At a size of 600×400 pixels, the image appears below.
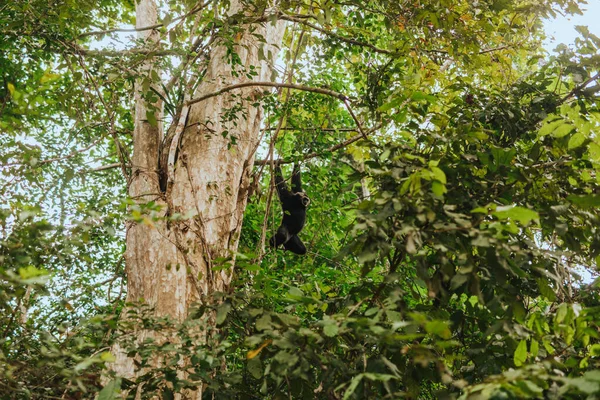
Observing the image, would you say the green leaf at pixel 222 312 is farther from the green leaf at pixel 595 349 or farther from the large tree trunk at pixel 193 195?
the green leaf at pixel 595 349

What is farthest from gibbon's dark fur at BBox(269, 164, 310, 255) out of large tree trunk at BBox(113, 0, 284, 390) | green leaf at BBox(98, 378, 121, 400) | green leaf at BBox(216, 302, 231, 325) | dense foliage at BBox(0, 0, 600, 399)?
green leaf at BBox(98, 378, 121, 400)

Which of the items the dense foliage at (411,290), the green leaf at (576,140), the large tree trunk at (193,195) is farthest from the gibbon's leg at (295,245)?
the green leaf at (576,140)

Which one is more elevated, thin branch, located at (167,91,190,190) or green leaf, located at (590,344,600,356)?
thin branch, located at (167,91,190,190)

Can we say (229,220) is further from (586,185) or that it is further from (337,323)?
(586,185)

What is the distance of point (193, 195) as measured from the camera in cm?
358

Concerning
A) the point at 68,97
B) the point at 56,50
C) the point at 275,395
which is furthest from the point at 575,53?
the point at 56,50

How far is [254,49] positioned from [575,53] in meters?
2.86

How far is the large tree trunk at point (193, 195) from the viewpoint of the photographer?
3129mm

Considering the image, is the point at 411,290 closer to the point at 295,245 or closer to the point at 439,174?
the point at 439,174

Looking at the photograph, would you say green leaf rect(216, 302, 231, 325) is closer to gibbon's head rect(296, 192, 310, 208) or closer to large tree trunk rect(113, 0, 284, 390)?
large tree trunk rect(113, 0, 284, 390)

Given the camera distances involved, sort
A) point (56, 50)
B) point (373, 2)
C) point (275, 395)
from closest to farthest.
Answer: point (275, 395) → point (56, 50) → point (373, 2)

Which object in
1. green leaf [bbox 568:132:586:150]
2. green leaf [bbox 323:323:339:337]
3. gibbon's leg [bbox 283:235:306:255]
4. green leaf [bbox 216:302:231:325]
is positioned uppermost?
green leaf [bbox 568:132:586:150]

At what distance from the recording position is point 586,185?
2.30m

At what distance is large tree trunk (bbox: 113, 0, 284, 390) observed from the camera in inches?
123
